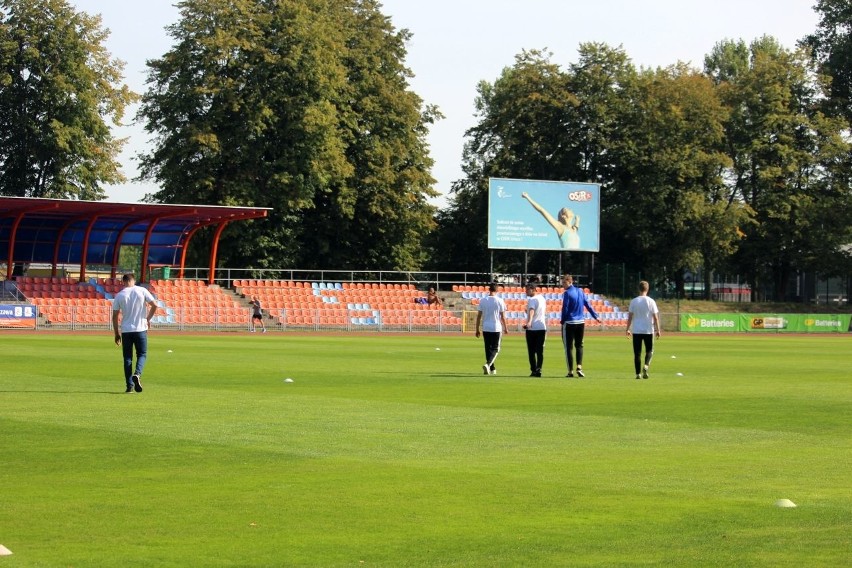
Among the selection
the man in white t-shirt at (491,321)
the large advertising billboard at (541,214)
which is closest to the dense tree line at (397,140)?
the large advertising billboard at (541,214)

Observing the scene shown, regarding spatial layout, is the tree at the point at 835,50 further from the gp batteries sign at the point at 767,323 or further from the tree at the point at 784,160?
the gp batteries sign at the point at 767,323

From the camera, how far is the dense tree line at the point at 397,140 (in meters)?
67.1

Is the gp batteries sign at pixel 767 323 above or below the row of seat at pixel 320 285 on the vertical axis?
below

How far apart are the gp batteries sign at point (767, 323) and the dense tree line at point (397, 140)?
7.42m

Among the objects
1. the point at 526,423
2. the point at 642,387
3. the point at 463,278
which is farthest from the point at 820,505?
the point at 463,278

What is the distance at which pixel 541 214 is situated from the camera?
64.9m

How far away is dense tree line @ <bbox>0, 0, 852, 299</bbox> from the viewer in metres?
67.1

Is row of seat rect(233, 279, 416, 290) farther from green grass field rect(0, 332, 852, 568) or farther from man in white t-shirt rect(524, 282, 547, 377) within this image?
green grass field rect(0, 332, 852, 568)

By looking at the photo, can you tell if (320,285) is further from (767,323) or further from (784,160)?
(784,160)

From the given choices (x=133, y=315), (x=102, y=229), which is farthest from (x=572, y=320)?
(x=102, y=229)

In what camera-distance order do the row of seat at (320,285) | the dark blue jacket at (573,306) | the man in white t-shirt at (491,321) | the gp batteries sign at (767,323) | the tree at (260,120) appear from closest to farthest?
the dark blue jacket at (573,306) < the man in white t-shirt at (491,321) < the row of seat at (320,285) < the tree at (260,120) < the gp batteries sign at (767,323)

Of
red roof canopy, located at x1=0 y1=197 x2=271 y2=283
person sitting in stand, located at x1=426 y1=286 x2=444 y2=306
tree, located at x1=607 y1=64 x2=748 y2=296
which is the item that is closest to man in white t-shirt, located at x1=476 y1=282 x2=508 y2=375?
red roof canopy, located at x1=0 y1=197 x2=271 y2=283

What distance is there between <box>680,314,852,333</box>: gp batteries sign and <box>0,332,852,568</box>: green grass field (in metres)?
48.0

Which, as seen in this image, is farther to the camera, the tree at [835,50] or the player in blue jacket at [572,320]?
the tree at [835,50]
